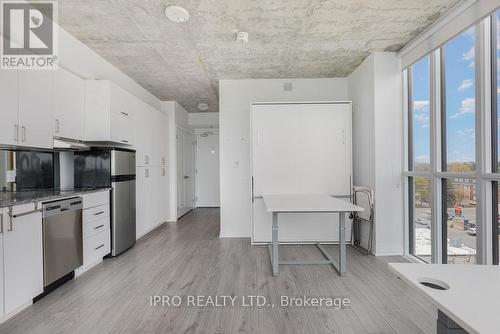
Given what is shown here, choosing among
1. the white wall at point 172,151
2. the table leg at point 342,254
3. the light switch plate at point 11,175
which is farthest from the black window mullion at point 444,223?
the white wall at point 172,151

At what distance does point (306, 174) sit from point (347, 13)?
2129mm

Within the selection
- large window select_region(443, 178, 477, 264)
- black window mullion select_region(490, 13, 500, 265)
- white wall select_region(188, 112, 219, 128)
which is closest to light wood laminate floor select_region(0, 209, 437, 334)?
large window select_region(443, 178, 477, 264)

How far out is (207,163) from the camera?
7180 millimetres

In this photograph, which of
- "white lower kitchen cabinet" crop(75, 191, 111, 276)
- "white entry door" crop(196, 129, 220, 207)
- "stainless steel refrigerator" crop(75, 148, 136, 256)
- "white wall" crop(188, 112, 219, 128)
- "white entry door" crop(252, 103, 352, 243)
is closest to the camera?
"white lower kitchen cabinet" crop(75, 191, 111, 276)

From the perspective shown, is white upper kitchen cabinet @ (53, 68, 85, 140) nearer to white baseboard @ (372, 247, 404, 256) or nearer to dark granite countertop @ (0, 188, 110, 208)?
dark granite countertop @ (0, 188, 110, 208)

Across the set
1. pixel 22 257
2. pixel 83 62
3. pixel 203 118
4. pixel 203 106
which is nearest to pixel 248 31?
pixel 83 62

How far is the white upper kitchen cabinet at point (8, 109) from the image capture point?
2.01m

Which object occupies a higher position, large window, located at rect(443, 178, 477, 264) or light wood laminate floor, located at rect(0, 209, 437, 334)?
large window, located at rect(443, 178, 477, 264)

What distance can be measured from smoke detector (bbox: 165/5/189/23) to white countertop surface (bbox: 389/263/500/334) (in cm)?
271

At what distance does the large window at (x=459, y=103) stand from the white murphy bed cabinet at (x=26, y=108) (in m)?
4.28

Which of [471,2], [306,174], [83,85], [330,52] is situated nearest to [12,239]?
[83,85]

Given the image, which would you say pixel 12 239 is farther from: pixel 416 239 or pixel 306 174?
pixel 416 239

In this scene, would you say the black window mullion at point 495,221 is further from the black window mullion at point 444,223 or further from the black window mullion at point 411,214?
the black window mullion at point 411,214

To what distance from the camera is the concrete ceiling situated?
7.59 feet
